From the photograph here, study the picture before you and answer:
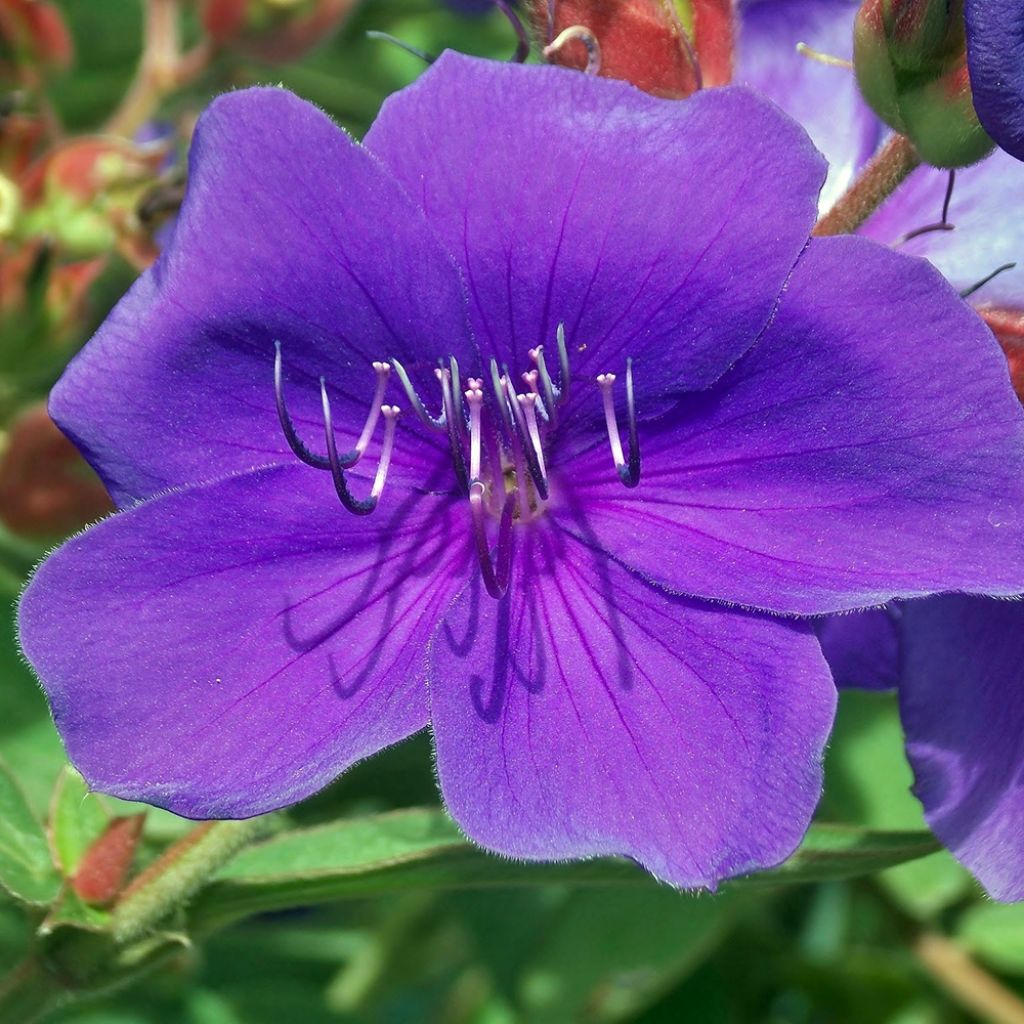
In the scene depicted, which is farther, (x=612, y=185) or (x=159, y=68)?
(x=159, y=68)

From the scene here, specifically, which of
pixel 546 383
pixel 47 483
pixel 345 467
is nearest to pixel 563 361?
pixel 546 383

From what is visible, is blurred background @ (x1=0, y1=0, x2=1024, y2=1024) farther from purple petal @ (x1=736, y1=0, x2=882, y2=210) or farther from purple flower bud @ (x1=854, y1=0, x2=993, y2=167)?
purple flower bud @ (x1=854, y1=0, x2=993, y2=167)

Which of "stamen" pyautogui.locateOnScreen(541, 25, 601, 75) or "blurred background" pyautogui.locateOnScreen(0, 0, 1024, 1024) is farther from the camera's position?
"blurred background" pyautogui.locateOnScreen(0, 0, 1024, 1024)

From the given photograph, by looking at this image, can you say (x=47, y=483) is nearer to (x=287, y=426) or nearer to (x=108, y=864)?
(x=108, y=864)

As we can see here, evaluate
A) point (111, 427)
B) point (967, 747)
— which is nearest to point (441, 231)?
point (111, 427)

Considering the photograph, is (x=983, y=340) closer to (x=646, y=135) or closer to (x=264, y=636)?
(x=646, y=135)

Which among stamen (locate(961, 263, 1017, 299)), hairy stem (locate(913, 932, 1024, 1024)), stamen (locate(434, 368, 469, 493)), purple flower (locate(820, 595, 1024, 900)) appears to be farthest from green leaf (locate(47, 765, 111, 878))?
hairy stem (locate(913, 932, 1024, 1024))
